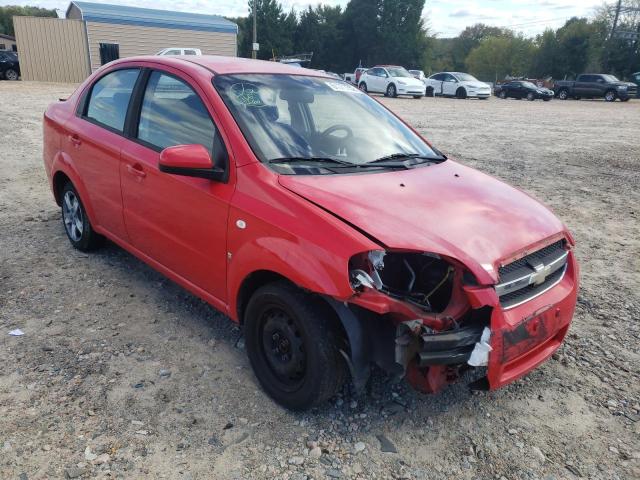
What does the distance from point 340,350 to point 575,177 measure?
286 inches

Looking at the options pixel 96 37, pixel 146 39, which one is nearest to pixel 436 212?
pixel 96 37

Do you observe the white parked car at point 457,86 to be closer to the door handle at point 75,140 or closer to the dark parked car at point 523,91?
the dark parked car at point 523,91

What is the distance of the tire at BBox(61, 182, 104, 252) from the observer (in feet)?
14.7

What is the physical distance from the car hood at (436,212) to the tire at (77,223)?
8.40 ft

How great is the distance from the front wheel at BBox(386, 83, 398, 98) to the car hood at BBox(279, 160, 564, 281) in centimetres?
2435

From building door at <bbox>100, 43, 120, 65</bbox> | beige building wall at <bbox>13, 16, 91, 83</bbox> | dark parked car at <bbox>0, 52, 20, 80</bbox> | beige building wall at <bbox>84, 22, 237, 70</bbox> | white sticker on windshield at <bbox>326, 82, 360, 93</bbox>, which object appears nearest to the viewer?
white sticker on windshield at <bbox>326, 82, 360, 93</bbox>

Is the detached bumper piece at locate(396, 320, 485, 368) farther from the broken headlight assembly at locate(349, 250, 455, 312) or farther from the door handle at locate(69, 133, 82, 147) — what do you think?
the door handle at locate(69, 133, 82, 147)

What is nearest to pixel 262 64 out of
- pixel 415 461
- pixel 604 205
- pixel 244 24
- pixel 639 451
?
pixel 415 461

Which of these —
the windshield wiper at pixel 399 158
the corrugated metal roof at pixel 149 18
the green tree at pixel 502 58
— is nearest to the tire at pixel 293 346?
the windshield wiper at pixel 399 158

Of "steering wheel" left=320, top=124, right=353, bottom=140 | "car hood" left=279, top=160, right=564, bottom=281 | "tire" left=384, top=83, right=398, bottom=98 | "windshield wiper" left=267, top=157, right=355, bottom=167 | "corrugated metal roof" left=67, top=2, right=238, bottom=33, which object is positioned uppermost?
"corrugated metal roof" left=67, top=2, right=238, bottom=33

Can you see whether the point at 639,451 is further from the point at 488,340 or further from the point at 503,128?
the point at 503,128

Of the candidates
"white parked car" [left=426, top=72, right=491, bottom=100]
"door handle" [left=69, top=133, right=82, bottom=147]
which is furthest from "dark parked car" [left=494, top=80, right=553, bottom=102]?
"door handle" [left=69, top=133, right=82, bottom=147]

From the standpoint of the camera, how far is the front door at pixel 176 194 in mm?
2953

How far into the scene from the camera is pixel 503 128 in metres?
14.4
